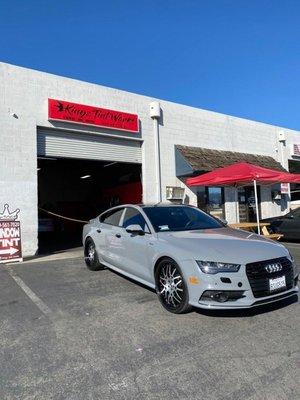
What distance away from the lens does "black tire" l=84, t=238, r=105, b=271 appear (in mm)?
8586

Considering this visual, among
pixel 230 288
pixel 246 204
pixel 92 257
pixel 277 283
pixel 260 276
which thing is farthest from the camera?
pixel 246 204

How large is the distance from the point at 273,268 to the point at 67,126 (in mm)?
9287

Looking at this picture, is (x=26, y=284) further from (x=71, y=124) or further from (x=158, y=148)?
(x=158, y=148)

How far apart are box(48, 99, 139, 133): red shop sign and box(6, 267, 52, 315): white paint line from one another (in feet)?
18.4

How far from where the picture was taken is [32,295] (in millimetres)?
6848

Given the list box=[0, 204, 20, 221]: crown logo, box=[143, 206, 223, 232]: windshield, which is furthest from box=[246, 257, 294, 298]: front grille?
box=[0, 204, 20, 221]: crown logo

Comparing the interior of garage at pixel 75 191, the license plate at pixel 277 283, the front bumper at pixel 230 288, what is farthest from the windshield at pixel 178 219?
the interior of garage at pixel 75 191

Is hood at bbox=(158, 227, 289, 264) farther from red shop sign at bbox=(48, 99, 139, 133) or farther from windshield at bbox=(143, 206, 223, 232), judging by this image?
red shop sign at bbox=(48, 99, 139, 133)

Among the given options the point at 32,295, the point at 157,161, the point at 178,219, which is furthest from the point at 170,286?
the point at 157,161

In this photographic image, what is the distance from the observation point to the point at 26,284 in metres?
7.75

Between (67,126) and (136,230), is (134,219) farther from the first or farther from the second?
(67,126)

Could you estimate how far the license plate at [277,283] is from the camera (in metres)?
5.11

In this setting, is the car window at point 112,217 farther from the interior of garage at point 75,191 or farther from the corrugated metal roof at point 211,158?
the interior of garage at point 75,191

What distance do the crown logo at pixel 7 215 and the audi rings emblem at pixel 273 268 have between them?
8.36 meters
